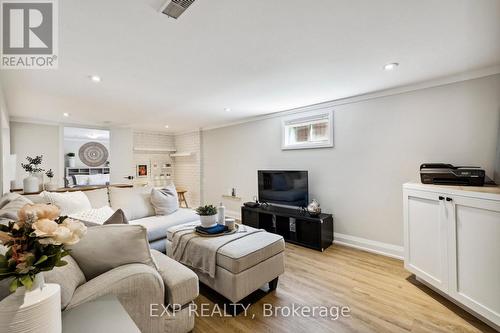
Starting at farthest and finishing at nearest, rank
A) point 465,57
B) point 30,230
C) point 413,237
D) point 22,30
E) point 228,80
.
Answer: point 228,80, point 413,237, point 465,57, point 22,30, point 30,230

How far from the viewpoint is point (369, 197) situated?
124 inches

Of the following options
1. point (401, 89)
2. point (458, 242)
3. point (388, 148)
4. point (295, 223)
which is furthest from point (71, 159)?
point (458, 242)

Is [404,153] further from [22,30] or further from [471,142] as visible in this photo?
[22,30]

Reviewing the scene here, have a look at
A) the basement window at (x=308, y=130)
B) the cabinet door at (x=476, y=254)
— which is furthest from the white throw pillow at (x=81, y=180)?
the cabinet door at (x=476, y=254)

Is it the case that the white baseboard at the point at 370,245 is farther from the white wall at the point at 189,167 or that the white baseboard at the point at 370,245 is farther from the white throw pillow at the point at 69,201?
the white wall at the point at 189,167

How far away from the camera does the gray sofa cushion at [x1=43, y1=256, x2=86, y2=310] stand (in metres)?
1.00

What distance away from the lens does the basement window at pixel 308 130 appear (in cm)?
357

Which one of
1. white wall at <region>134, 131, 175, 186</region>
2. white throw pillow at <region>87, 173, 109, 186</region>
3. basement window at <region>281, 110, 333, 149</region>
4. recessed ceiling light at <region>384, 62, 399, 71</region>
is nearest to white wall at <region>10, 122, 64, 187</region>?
white wall at <region>134, 131, 175, 186</region>

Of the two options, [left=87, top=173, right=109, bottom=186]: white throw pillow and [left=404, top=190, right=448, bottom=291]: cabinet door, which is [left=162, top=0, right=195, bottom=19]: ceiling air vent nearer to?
[left=404, top=190, right=448, bottom=291]: cabinet door

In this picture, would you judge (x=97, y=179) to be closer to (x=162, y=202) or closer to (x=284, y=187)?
(x=162, y=202)

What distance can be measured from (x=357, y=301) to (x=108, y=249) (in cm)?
213

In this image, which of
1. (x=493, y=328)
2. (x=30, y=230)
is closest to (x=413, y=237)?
(x=493, y=328)

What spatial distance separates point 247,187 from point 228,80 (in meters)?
2.65

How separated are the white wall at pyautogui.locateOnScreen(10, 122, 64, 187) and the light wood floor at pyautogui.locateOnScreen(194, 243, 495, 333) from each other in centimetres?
483
